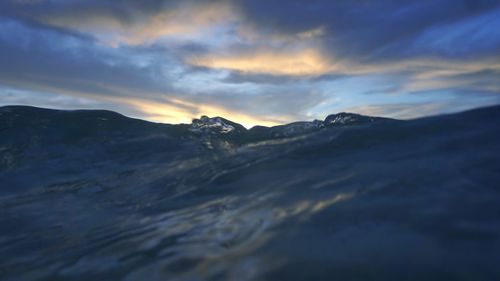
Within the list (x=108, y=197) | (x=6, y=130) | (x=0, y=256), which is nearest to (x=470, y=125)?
(x=108, y=197)

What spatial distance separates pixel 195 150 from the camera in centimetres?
1329

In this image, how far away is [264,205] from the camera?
7.00 m

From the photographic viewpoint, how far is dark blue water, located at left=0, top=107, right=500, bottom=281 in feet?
15.6

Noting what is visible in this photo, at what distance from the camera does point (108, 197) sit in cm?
945

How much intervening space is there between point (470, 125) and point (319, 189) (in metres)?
6.01

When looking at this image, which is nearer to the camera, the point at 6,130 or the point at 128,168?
the point at 128,168

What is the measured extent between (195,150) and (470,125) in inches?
334

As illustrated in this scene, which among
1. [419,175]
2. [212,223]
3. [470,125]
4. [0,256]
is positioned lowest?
[0,256]

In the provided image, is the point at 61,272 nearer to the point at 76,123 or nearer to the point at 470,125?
Answer: the point at 470,125

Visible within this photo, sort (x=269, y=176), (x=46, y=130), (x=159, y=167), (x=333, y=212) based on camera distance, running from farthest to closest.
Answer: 1. (x=46, y=130)
2. (x=159, y=167)
3. (x=269, y=176)
4. (x=333, y=212)

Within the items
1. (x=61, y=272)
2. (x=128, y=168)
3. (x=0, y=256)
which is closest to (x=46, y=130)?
(x=128, y=168)

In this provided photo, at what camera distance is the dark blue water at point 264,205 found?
15.6 ft

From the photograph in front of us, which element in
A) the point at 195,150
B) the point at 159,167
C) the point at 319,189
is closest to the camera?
the point at 319,189

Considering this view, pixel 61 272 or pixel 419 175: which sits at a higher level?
pixel 419 175
